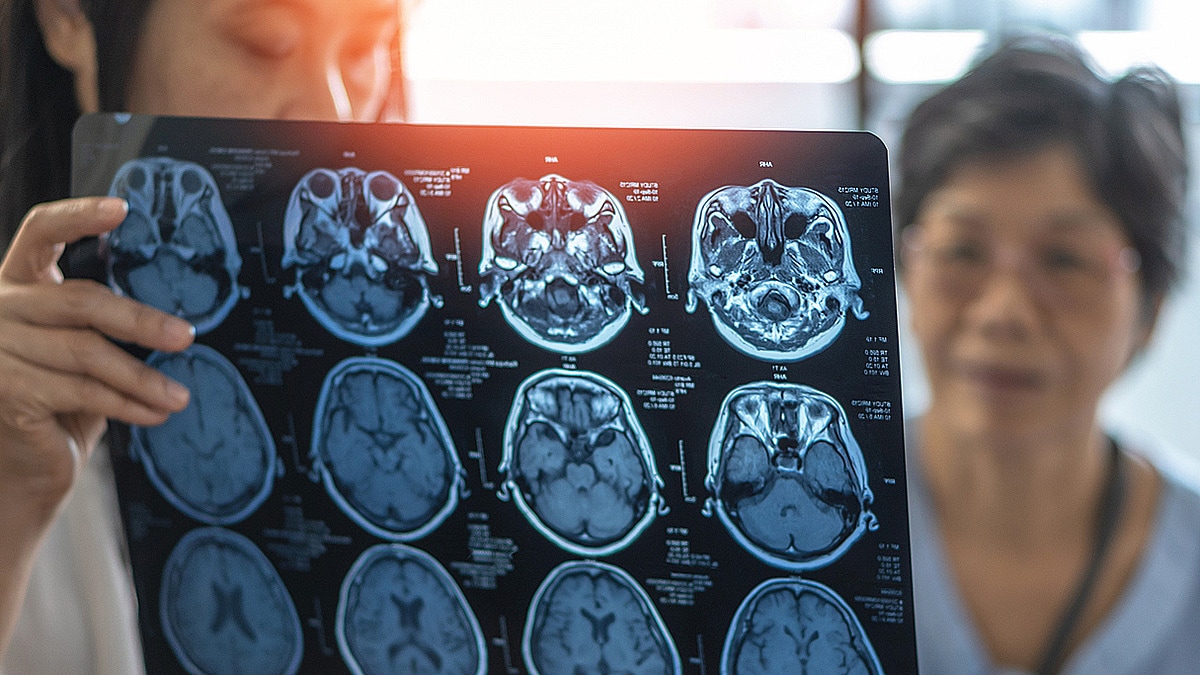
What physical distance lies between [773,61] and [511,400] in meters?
2.46

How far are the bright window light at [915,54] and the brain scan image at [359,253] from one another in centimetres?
239

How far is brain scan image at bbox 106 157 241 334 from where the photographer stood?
0.82m

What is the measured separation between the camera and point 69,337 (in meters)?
0.82

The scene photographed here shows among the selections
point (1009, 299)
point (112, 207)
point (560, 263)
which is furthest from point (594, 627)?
point (1009, 299)

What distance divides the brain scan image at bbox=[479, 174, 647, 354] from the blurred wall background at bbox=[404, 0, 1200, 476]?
6.74 ft

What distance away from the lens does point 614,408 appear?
0.74 metres

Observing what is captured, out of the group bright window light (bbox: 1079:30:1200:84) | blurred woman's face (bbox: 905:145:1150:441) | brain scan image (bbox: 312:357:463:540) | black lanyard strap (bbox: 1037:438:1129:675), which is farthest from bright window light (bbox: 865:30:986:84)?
brain scan image (bbox: 312:357:463:540)

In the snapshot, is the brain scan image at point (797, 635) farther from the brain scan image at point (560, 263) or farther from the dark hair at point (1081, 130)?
the dark hair at point (1081, 130)

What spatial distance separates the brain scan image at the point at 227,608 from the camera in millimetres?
873

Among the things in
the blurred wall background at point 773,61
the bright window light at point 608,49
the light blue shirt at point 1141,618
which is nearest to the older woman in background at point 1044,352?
the light blue shirt at point 1141,618

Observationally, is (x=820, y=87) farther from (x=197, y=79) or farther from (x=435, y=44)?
(x=197, y=79)

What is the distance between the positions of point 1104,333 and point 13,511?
4.16ft

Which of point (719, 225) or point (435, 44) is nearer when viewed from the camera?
point (719, 225)

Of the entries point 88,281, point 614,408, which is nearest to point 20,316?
point 88,281
